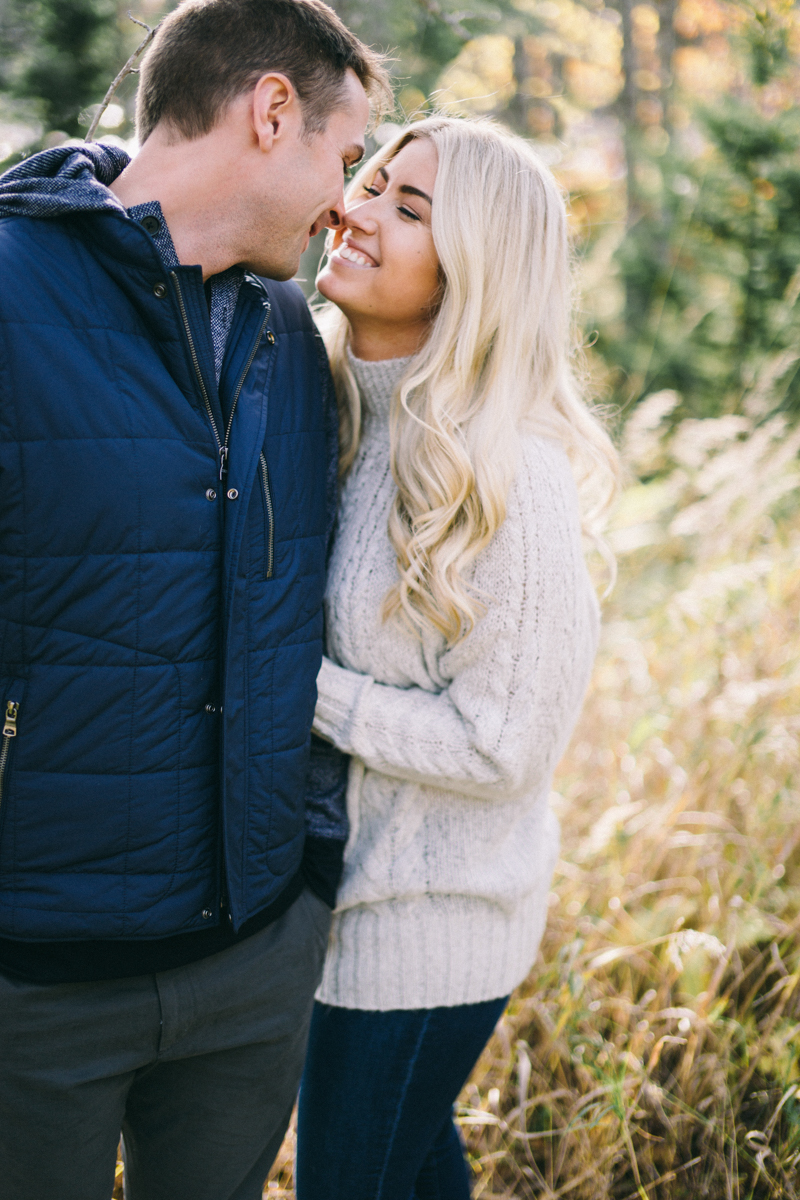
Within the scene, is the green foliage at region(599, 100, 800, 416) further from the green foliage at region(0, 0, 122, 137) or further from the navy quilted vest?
the navy quilted vest

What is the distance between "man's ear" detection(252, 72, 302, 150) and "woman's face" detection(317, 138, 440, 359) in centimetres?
34

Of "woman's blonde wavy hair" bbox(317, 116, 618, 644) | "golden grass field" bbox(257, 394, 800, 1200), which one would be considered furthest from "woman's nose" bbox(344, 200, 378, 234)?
"golden grass field" bbox(257, 394, 800, 1200)

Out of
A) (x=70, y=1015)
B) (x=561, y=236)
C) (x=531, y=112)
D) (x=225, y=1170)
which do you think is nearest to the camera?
(x=70, y=1015)

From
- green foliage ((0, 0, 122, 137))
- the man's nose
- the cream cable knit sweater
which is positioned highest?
green foliage ((0, 0, 122, 137))

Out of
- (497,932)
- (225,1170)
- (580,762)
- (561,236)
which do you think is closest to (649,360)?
(580,762)

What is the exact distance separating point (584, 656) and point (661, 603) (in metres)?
2.27

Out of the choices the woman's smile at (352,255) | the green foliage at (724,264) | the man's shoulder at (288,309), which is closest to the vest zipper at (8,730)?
the man's shoulder at (288,309)

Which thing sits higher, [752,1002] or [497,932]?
[497,932]

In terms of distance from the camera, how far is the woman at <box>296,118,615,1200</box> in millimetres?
1686

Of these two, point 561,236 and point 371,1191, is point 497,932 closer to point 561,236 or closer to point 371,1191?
point 371,1191

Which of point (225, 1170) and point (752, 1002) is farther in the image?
point (752, 1002)

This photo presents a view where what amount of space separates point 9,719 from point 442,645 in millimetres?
839

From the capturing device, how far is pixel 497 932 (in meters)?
1.80

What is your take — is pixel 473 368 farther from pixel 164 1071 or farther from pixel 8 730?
pixel 164 1071
